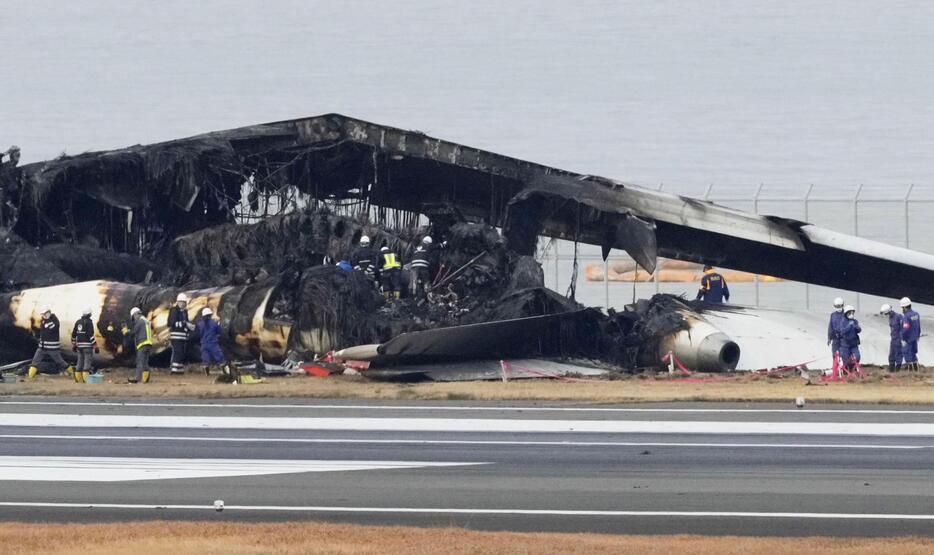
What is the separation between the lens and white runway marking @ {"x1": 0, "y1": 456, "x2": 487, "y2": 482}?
16062 millimetres

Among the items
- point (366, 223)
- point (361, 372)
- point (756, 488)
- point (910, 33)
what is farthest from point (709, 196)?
point (910, 33)

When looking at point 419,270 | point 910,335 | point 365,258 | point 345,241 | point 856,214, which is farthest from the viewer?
point 856,214

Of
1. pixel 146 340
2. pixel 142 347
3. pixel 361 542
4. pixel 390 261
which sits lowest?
pixel 361 542

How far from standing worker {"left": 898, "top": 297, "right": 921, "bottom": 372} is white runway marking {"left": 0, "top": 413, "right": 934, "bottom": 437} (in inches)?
349

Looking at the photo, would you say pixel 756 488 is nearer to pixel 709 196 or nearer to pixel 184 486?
pixel 184 486

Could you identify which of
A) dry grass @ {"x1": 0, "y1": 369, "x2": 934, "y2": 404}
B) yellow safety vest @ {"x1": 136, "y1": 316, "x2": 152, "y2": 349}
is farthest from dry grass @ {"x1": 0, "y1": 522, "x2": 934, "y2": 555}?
yellow safety vest @ {"x1": 136, "y1": 316, "x2": 152, "y2": 349}

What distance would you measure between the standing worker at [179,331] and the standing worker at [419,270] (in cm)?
499

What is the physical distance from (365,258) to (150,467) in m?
14.5

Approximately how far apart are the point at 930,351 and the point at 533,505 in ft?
68.9

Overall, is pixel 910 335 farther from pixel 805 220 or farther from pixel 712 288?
pixel 805 220

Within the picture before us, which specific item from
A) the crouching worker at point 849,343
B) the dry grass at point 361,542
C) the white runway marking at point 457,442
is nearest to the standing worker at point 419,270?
the crouching worker at point 849,343

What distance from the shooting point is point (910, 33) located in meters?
69.7

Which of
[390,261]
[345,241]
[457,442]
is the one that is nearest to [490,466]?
[457,442]

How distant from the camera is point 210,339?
A: 95.3 feet
